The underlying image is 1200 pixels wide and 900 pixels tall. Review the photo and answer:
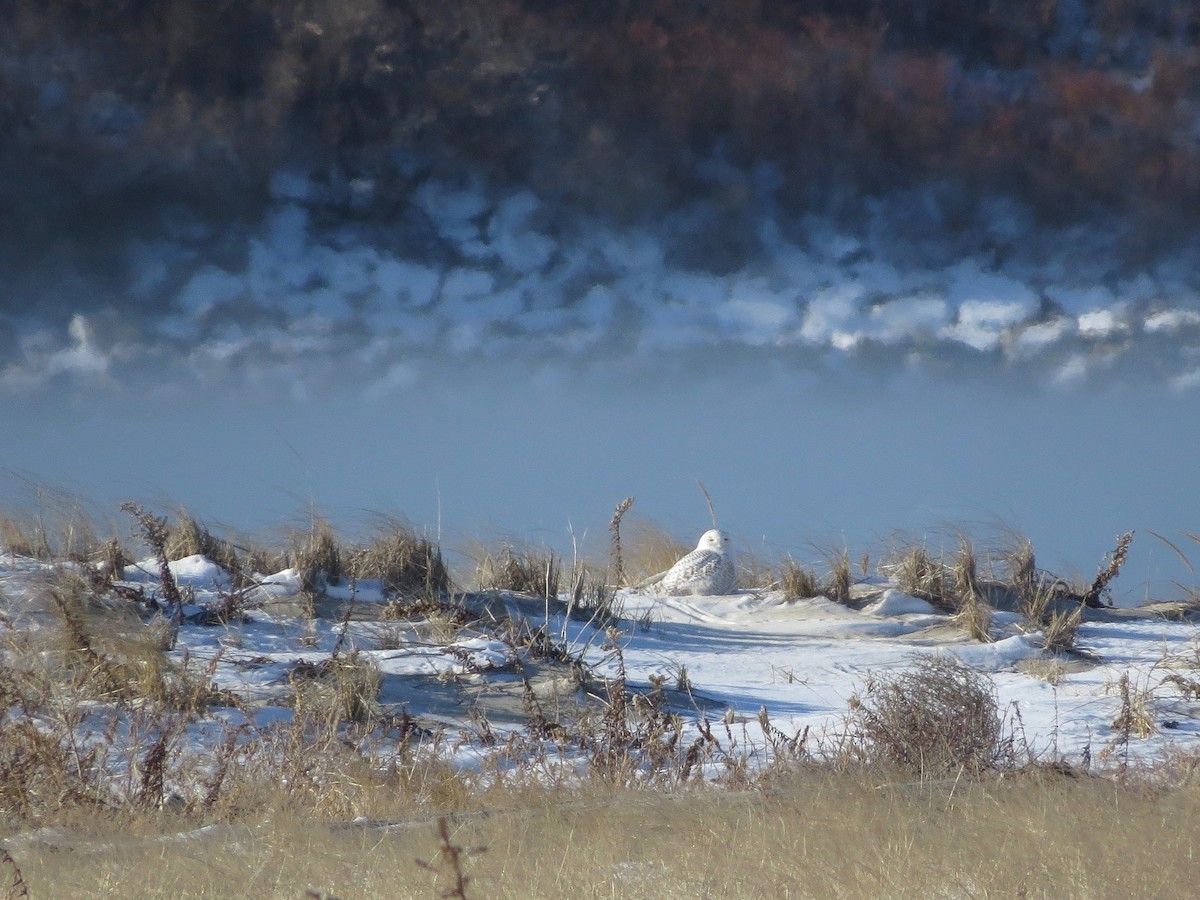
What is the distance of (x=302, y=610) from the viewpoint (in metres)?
7.30

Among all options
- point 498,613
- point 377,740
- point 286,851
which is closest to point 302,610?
point 498,613

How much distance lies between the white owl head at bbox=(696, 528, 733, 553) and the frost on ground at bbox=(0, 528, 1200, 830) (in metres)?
0.78

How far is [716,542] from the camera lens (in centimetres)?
1023

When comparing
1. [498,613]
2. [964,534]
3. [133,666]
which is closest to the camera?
[133,666]

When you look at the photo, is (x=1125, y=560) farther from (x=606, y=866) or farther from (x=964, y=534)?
(x=606, y=866)

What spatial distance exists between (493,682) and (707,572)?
398cm

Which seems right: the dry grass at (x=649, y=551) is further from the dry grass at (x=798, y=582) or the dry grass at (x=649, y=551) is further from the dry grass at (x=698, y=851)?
the dry grass at (x=698, y=851)

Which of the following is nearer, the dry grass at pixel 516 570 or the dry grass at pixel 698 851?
the dry grass at pixel 698 851

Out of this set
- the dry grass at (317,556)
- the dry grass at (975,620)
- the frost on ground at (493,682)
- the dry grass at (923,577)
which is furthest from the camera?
the dry grass at (923,577)

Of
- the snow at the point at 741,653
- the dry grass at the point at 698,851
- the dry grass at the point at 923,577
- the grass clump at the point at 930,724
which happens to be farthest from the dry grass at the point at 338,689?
the dry grass at the point at 923,577

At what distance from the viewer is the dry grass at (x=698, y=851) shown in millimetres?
2471

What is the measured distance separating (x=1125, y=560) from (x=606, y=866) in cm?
867

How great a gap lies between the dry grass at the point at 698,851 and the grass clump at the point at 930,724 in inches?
45.1

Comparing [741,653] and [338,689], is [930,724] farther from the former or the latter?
[741,653]
